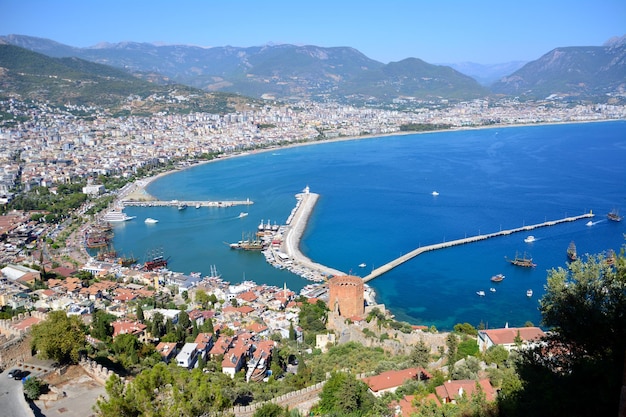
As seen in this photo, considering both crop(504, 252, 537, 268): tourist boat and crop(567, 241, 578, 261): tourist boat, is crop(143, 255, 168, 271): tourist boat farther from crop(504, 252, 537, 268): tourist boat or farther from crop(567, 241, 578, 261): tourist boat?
crop(567, 241, 578, 261): tourist boat

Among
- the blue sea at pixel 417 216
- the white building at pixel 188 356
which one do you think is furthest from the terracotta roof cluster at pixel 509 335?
the white building at pixel 188 356

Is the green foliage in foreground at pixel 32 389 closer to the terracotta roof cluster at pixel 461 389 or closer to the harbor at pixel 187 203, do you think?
the terracotta roof cluster at pixel 461 389

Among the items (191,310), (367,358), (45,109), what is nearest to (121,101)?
(45,109)

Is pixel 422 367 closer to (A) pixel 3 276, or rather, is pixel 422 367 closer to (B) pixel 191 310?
(B) pixel 191 310

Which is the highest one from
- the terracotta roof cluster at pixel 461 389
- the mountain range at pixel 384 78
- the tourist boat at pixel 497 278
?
the mountain range at pixel 384 78

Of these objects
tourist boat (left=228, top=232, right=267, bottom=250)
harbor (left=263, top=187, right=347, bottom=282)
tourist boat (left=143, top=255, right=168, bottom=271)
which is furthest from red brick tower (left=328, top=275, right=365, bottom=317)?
tourist boat (left=228, top=232, right=267, bottom=250)

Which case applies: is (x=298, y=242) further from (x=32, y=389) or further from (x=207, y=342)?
(x=32, y=389)

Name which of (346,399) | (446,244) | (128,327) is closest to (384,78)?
(446,244)
